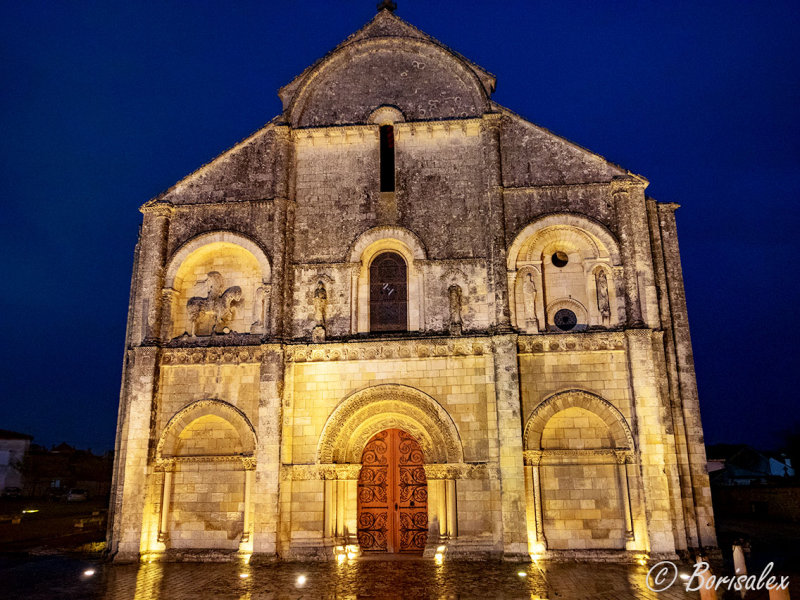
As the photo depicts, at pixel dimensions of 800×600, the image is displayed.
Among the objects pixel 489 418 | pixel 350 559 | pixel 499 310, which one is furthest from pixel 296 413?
pixel 499 310

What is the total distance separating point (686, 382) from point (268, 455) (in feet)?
35.9

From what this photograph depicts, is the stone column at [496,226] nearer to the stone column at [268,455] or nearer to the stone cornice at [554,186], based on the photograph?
the stone cornice at [554,186]

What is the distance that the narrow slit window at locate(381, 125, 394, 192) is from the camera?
688 inches

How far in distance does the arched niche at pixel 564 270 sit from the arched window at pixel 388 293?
2955 mm

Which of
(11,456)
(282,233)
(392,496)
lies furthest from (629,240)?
(11,456)

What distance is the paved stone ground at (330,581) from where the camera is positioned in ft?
36.0

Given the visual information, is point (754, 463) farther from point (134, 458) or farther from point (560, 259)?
point (134, 458)

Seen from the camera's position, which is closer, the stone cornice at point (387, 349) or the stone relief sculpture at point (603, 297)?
the stone cornice at point (387, 349)

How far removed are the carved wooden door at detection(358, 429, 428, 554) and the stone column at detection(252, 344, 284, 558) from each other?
2237 mm

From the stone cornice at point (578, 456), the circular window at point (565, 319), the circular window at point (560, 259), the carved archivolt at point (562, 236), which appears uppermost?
the carved archivolt at point (562, 236)

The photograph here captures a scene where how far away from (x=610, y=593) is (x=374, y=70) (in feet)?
49.5

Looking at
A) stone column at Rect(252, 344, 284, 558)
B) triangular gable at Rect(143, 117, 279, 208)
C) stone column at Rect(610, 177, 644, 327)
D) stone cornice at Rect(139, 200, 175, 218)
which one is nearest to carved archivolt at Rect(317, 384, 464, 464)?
stone column at Rect(252, 344, 284, 558)

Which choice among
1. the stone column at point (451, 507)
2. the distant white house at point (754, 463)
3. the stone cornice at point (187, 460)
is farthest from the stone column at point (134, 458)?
the distant white house at point (754, 463)

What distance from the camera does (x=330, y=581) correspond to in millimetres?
12242
